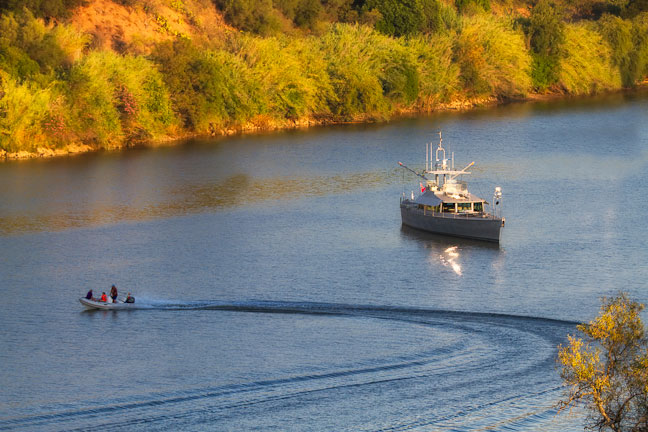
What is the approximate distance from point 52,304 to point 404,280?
14903 mm

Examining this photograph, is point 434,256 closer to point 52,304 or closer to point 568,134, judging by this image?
point 52,304

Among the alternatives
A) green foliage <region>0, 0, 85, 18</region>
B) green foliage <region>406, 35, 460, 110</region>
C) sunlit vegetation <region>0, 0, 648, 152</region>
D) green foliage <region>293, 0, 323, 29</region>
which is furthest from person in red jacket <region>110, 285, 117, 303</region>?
green foliage <region>293, 0, 323, 29</region>

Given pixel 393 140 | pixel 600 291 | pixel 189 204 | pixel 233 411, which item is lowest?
pixel 233 411

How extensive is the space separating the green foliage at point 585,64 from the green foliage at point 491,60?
585 cm

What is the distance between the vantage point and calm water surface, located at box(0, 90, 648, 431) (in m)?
32.1

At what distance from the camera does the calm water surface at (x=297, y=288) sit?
3209 cm

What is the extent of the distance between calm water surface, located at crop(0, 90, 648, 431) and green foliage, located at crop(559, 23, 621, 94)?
41.9m

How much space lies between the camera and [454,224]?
53.8m

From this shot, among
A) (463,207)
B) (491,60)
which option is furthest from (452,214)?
(491,60)

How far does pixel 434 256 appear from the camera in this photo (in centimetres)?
5050

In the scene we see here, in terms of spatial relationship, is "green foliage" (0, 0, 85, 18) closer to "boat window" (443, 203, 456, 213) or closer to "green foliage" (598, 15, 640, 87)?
"boat window" (443, 203, 456, 213)

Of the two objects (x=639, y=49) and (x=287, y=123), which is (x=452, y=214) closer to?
(x=287, y=123)

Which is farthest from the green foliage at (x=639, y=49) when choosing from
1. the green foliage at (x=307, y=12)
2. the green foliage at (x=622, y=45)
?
the green foliage at (x=307, y=12)

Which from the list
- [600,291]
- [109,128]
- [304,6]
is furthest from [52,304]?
[304,6]
